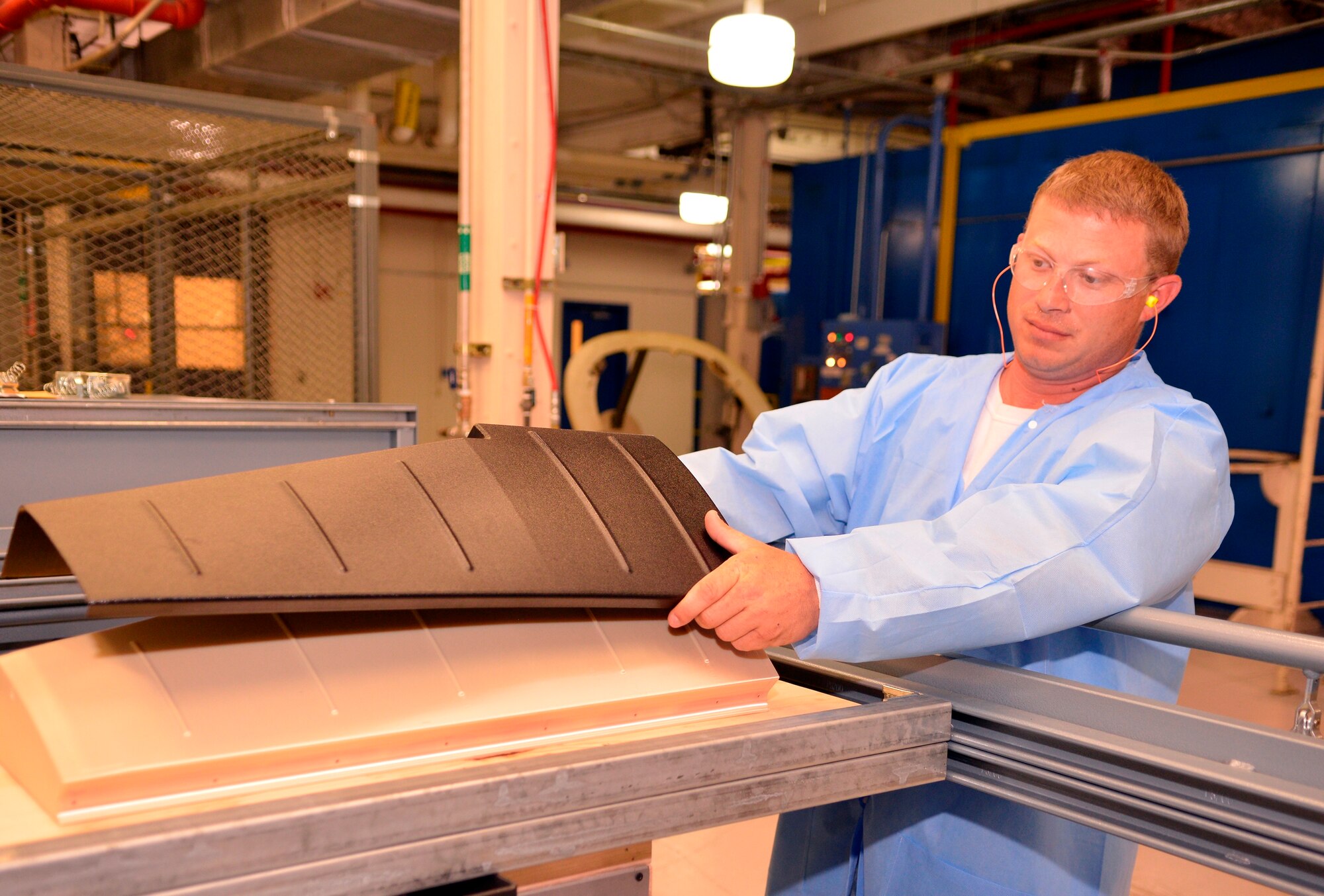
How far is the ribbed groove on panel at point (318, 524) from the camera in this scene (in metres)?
0.74

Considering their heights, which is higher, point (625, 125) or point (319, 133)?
point (625, 125)

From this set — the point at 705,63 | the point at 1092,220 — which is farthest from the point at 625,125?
the point at 1092,220

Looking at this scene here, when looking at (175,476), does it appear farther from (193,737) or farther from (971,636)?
(971,636)

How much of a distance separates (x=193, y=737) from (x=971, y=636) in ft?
2.20

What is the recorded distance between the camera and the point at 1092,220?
1.07 m

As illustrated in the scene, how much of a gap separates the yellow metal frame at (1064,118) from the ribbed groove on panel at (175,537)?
4.77 m

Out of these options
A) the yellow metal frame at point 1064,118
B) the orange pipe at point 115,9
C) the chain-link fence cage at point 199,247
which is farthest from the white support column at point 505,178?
the yellow metal frame at point 1064,118

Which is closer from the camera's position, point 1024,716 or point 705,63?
point 1024,716

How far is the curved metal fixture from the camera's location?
16.9 ft

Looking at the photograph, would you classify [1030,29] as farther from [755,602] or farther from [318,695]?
[318,695]

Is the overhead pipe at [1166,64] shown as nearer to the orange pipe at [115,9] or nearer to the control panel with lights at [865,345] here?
the control panel with lights at [865,345]

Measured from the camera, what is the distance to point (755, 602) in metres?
0.88

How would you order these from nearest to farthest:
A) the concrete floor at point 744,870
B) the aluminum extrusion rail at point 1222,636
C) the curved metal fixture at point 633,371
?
the aluminum extrusion rail at point 1222,636
the concrete floor at point 744,870
the curved metal fixture at point 633,371

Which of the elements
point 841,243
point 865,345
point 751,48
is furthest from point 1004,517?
point 841,243
